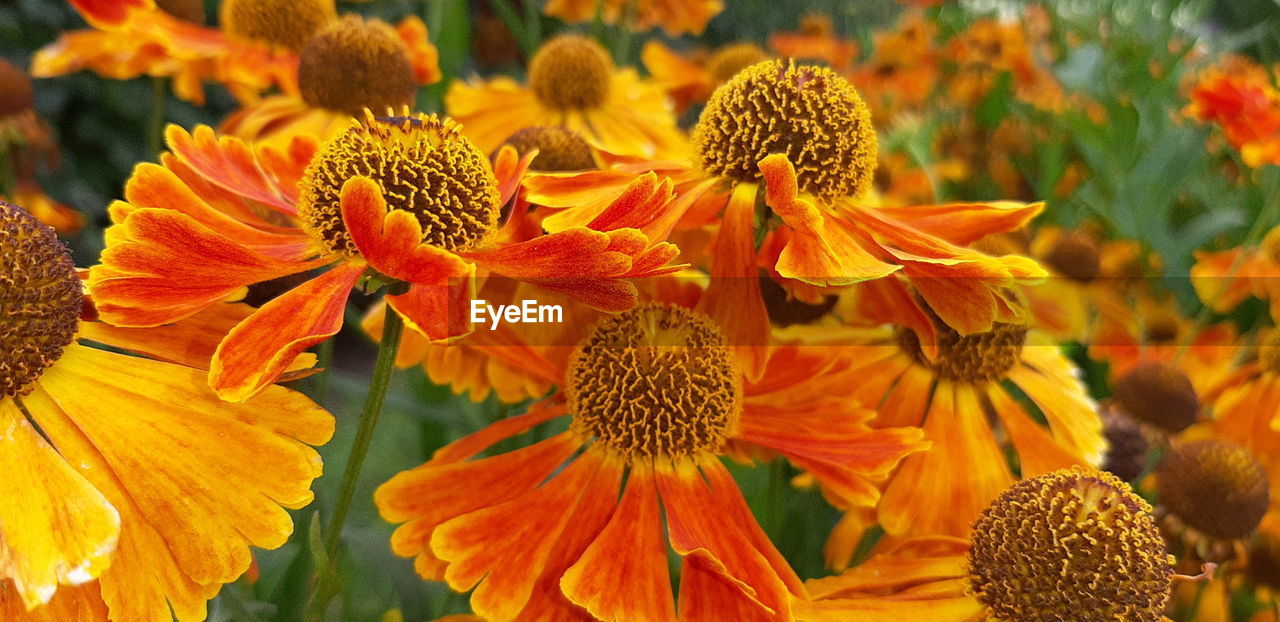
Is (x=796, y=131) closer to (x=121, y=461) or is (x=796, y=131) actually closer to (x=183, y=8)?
(x=121, y=461)

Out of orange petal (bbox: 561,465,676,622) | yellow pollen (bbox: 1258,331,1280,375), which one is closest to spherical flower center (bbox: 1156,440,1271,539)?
yellow pollen (bbox: 1258,331,1280,375)

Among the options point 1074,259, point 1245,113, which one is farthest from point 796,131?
point 1074,259

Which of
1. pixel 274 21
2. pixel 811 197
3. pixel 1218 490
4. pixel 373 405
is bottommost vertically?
pixel 1218 490

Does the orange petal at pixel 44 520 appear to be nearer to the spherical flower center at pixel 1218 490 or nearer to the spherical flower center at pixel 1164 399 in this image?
the spherical flower center at pixel 1218 490

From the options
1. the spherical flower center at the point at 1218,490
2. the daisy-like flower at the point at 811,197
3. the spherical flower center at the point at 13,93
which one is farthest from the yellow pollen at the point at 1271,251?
the spherical flower center at the point at 13,93

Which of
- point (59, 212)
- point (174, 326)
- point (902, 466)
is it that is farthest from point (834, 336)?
point (59, 212)
